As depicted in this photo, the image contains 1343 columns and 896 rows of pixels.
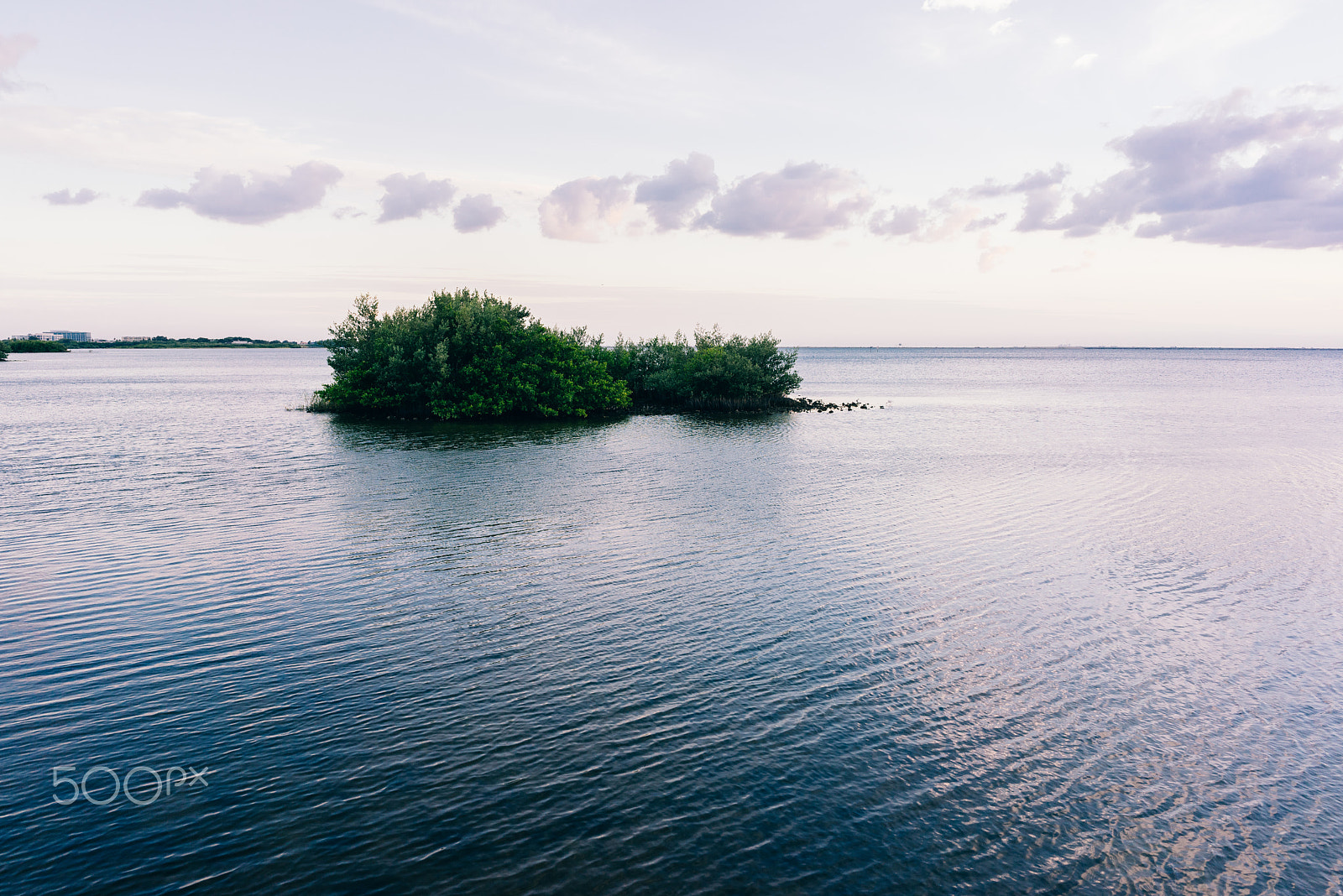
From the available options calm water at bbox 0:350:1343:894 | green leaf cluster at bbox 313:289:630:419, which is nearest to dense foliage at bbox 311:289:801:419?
green leaf cluster at bbox 313:289:630:419

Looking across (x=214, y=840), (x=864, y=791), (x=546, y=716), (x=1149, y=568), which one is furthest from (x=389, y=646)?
(x=1149, y=568)

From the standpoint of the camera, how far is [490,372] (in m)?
80.6

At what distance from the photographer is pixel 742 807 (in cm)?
1231

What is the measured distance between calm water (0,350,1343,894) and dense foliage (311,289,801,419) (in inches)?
1655

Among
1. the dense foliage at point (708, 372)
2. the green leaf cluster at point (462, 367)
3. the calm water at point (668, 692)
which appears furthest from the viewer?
the dense foliage at point (708, 372)

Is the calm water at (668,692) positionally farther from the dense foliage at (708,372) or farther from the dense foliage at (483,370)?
the dense foliage at (708,372)

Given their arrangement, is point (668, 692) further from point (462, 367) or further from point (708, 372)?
point (708, 372)

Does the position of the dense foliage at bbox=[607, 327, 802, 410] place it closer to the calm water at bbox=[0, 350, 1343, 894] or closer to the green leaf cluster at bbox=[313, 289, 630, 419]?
the green leaf cluster at bbox=[313, 289, 630, 419]

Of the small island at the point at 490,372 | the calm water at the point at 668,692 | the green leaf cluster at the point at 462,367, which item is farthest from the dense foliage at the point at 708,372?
the calm water at the point at 668,692

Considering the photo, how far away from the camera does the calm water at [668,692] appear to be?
443 inches

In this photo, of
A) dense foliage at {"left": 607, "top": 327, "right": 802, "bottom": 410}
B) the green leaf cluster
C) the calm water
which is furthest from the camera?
dense foliage at {"left": 607, "top": 327, "right": 802, "bottom": 410}

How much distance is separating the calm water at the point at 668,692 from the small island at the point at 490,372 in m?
42.2

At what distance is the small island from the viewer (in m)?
80.1

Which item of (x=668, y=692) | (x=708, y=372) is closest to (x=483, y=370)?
(x=708, y=372)
